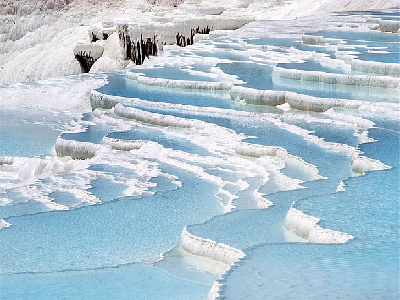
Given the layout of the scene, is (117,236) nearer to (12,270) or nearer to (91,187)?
(12,270)

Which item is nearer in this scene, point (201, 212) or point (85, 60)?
point (201, 212)

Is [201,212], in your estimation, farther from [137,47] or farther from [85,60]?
[85,60]

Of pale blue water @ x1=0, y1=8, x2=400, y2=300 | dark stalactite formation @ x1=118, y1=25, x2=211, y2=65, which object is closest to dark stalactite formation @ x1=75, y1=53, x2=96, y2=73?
dark stalactite formation @ x1=118, y1=25, x2=211, y2=65

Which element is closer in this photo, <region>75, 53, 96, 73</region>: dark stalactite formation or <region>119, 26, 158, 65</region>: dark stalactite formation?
<region>119, 26, 158, 65</region>: dark stalactite formation

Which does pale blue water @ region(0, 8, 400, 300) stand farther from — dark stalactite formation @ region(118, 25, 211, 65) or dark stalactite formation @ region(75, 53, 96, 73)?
dark stalactite formation @ region(75, 53, 96, 73)

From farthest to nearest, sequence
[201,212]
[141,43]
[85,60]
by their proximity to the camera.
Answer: [85,60] < [141,43] < [201,212]

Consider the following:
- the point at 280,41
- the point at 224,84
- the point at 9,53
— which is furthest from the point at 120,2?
the point at 224,84

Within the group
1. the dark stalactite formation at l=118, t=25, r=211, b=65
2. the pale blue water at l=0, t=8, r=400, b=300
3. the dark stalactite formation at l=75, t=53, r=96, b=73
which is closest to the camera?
the pale blue water at l=0, t=8, r=400, b=300

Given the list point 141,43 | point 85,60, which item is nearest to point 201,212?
point 141,43

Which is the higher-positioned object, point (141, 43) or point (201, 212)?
point (201, 212)
